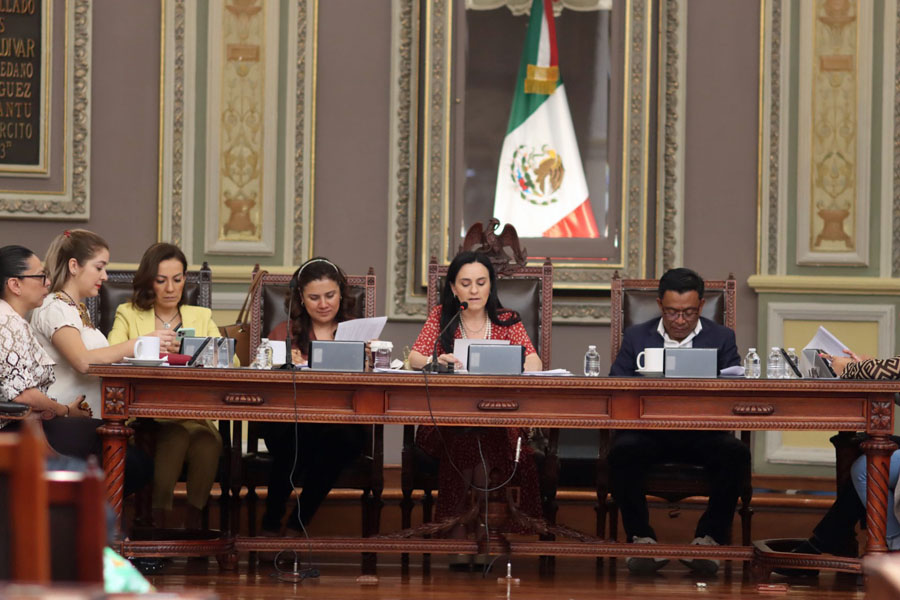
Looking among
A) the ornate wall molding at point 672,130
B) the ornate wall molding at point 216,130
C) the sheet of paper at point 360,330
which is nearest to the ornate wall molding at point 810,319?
the ornate wall molding at point 672,130

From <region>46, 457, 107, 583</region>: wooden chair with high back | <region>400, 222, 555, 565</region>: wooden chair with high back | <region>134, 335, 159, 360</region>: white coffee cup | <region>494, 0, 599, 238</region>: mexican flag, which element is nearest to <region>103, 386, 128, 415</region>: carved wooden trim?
<region>134, 335, 159, 360</region>: white coffee cup

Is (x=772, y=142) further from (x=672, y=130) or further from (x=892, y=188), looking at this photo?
(x=892, y=188)

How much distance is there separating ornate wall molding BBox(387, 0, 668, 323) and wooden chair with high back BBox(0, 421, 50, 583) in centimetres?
435

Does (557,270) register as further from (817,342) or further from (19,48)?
(19,48)

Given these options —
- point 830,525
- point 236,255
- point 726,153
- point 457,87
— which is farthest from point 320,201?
point 830,525

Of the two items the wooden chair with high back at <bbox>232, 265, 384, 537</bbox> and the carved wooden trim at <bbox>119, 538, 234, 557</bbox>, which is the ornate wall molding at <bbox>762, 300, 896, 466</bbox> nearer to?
the wooden chair with high back at <bbox>232, 265, 384, 537</bbox>

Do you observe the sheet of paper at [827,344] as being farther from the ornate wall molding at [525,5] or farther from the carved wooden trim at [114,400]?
the ornate wall molding at [525,5]

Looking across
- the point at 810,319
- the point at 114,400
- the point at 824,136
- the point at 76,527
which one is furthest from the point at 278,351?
the point at 824,136

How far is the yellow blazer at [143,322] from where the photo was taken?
4070 mm

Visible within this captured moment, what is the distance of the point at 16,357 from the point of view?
136 inches

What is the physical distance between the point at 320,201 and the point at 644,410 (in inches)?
102

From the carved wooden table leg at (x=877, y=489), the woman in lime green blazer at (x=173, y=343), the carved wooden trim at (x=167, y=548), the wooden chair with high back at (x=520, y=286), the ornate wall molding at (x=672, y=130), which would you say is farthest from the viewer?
the ornate wall molding at (x=672, y=130)

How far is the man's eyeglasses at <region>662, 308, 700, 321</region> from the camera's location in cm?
404

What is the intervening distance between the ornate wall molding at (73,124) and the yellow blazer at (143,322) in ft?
4.95
